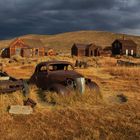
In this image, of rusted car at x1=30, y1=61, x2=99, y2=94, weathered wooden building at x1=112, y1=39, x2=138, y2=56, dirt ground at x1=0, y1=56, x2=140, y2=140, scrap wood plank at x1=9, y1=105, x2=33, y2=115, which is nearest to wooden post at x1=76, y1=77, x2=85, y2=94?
rusted car at x1=30, y1=61, x2=99, y2=94

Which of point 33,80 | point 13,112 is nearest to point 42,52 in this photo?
point 33,80

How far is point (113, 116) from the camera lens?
32.5ft

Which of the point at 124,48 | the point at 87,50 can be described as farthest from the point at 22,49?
the point at 124,48

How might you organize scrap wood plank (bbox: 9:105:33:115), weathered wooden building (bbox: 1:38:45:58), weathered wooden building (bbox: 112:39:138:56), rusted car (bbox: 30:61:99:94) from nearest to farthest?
scrap wood plank (bbox: 9:105:33:115)
rusted car (bbox: 30:61:99:94)
weathered wooden building (bbox: 1:38:45:58)
weathered wooden building (bbox: 112:39:138:56)

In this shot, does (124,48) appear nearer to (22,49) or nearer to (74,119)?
(22,49)

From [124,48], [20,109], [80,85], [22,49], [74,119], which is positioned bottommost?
[74,119]

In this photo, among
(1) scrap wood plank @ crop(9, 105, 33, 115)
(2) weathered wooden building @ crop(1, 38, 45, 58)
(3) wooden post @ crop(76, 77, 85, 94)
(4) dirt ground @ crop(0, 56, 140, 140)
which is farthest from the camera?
(2) weathered wooden building @ crop(1, 38, 45, 58)

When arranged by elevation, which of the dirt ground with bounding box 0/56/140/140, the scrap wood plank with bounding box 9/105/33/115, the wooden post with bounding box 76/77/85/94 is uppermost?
the wooden post with bounding box 76/77/85/94

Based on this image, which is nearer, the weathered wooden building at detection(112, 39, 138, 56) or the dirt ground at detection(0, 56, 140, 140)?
the dirt ground at detection(0, 56, 140, 140)

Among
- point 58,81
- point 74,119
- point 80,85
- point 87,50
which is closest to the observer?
point 74,119

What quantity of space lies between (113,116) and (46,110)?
2.29 metres

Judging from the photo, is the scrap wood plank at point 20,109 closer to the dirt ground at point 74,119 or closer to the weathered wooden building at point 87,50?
the dirt ground at point 74,119

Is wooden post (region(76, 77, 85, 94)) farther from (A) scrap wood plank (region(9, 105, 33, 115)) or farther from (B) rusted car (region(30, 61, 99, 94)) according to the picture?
(A) scrap wood plank (region(9, 105, 33, 115))

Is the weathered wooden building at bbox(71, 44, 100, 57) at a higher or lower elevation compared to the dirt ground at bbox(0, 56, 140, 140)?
higher
